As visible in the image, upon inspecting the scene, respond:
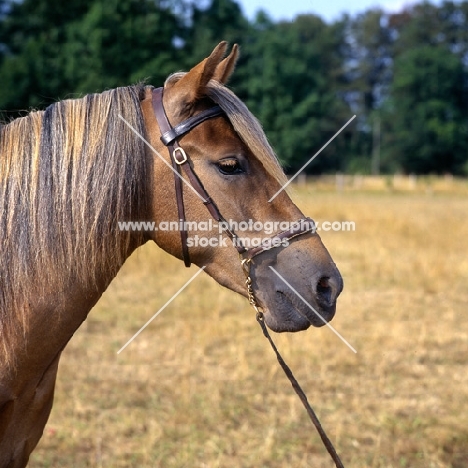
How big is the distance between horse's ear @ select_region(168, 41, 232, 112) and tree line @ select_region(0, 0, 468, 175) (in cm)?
983

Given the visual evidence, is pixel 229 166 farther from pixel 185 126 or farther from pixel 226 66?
pixel 226 66

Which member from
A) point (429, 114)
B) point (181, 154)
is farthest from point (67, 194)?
point (429, 114)

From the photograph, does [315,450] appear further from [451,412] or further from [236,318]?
[236,318]

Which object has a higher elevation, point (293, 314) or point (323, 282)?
point (323, 282)

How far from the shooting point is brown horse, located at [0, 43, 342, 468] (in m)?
2.29

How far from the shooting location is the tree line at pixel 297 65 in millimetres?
24438

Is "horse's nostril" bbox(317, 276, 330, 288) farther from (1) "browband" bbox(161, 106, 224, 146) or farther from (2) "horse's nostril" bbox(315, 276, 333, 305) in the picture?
(1) "browband" bbox(161, 106, 224, 146)

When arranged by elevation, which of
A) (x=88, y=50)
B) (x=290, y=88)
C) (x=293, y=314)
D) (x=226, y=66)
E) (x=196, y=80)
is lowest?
(x=293, y=314)

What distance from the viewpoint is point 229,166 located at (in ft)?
7.56

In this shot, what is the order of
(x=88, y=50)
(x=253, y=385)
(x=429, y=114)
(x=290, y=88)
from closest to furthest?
(x=253, y=385)
(x=88, y=50)
(x=290, y=88)
(x=429, y=114)

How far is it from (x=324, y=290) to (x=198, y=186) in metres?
0.66

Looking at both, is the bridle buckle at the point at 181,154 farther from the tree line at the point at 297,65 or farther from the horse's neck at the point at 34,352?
the tree line at the point at 297,65

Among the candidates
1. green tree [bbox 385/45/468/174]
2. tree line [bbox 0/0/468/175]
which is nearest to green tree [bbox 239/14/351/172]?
tree line [bbox 0/0/468/175]

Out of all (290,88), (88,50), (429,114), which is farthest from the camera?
(429,114)
